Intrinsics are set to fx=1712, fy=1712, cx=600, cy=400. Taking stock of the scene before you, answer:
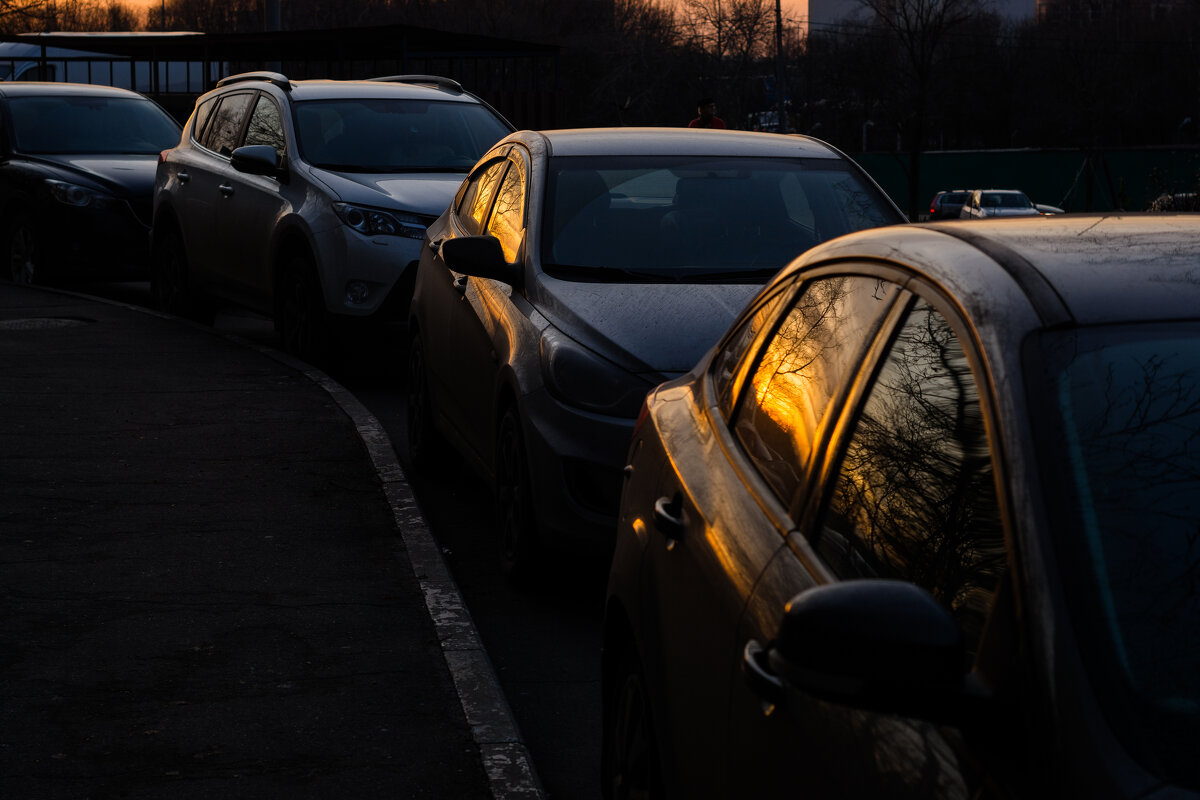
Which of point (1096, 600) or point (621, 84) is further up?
point (621, 84)

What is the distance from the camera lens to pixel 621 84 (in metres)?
94.1

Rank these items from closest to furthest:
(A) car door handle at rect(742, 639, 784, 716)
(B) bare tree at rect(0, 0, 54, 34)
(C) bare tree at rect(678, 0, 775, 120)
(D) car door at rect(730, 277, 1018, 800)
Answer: (D) car door at rect(730, 277, 1018, 800) < (A) car door handle at rect(742, 639, 784, 716) < (B) bare tree at rect(0, 0, 54, 34) < (C) bare tree at rect(678, 0, 775, 120)

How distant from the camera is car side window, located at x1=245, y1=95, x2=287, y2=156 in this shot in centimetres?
1204

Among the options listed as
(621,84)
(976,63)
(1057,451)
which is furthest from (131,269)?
(976,63)

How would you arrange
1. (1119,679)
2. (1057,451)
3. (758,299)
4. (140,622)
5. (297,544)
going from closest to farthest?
(1119,679), (1057,451), (758,299), (140,622), (297,544)

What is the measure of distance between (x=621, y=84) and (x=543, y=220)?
3489 inches

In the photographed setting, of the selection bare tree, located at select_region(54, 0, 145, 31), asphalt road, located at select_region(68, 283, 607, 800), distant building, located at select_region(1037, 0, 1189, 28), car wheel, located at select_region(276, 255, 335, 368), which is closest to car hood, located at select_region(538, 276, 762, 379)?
asphalt road, located at select_region(68, 283, 607, 800)

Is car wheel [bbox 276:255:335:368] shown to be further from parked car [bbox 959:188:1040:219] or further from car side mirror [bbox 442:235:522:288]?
parked car [bbox 959:188:1040:219]

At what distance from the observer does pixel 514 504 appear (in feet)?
20.9

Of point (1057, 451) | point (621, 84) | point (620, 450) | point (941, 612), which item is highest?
point (621, 84)

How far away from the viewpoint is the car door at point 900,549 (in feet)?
6.65

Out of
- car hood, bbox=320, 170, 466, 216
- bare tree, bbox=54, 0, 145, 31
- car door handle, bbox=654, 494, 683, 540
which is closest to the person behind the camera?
car door handle, bbox=654, 494, 683, 540

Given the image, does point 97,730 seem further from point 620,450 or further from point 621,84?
point 621,84

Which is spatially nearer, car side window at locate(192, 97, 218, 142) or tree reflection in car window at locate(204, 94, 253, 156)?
tree reflection in car window at locate(204, 94, 253, 156)
